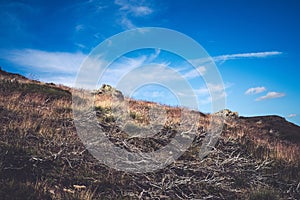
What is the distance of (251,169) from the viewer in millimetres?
9648

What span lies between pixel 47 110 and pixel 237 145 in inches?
274

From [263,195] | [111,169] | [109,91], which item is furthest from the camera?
[109,91]

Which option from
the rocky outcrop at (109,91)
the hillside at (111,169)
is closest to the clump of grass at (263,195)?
the hillside at (111,169)

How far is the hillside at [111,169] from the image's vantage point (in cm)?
665

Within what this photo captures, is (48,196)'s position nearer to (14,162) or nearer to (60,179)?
(60,179)

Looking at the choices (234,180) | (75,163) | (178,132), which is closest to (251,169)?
(234,180)

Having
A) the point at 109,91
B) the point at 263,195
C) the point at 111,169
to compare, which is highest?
the point at 109,91

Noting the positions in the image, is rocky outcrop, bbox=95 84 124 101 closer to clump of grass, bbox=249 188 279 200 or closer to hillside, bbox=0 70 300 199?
hillside, bbox=0 70 300 199

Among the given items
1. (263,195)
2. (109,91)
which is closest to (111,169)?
(263,195)

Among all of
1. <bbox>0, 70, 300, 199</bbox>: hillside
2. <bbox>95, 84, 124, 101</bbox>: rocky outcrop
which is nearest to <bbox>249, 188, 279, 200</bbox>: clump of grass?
<bbox>0, 70, 300, 199</bbox>: hillside

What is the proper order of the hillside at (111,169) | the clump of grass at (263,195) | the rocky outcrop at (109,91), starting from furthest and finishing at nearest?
the rocky outcrop at (109,91) → the clump of grass at (263,195) → the hillside at (111,169)

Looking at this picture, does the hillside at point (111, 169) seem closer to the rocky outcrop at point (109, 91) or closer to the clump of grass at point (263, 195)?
the clump of grass at point (263, 195)

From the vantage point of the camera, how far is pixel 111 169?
764 cm

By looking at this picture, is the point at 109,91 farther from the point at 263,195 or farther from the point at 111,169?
the point at 263,195
